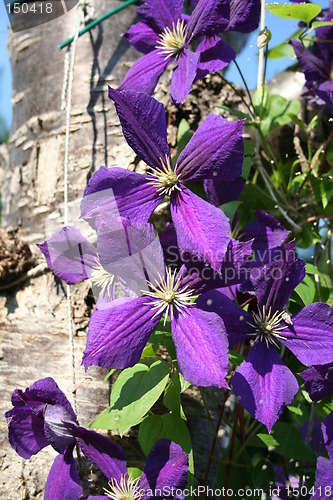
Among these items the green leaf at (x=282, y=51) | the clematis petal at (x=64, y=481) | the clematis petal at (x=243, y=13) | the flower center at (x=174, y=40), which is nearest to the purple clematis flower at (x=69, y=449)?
the clematis petal at (x=64, y=481)

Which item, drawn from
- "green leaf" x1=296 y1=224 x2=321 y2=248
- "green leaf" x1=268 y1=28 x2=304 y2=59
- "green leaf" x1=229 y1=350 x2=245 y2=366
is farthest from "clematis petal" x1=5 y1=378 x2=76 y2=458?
"green leaf" x1=268 y1=28 x2=304 y2=59

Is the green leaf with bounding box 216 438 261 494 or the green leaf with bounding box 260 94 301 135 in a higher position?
the green leaf with bounding box 260 94 301 135

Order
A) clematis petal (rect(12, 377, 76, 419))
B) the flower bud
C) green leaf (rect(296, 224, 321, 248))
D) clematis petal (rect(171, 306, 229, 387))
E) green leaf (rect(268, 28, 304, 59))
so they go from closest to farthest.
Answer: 1. clematis petal (rect(171, 306, 229, 387))
2. clematis petal (rect(12, 377, 76, 419))
3. the flower bud
4. green leaf (rect(296, 224, 321, 248))
5. green leaf (rect(268, 28, 304, 59))

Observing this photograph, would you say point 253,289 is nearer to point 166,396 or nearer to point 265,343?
point 265,343

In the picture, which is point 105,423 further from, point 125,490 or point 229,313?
point 229,313

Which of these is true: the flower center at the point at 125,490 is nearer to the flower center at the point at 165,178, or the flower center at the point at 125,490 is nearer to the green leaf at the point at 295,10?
the flower center at the point at 165,178

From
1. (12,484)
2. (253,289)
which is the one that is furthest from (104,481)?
(253,289)

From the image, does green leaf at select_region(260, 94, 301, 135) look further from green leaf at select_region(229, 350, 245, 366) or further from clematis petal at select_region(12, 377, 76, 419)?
clematis petal at select_region(12, 377, 76, 419)
